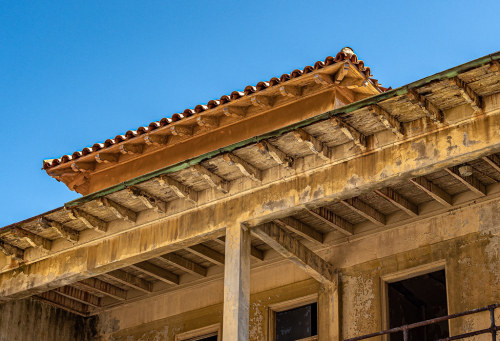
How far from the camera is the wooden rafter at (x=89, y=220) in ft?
43.9

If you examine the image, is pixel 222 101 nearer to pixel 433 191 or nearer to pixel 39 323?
pixel 433 191

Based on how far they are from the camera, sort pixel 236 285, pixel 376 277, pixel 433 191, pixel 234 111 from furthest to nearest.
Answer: pixel 234 111, pixel 376 277, pixel 433 191, pixel 236 285

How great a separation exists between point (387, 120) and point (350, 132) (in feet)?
1.64

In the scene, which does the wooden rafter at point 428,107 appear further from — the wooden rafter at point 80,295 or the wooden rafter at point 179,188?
the wooden rafter at point 80,295

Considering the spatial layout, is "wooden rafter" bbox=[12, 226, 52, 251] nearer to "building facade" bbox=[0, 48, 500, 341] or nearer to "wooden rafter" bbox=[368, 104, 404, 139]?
"building facade" bbox=[0, 48, 500, 341]

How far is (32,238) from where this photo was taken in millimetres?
14094

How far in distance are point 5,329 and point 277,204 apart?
5.69 metres

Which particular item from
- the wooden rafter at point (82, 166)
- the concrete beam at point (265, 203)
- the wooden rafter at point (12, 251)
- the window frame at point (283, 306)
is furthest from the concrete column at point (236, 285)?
the wooden rafter at point (82, 166)

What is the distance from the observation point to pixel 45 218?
13.6 metres

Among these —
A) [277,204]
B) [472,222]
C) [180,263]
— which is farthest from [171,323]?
[472,222]

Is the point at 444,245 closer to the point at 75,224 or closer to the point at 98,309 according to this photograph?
the point at 75,224

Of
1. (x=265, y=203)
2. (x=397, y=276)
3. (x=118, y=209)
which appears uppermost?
(x=118, y=209)

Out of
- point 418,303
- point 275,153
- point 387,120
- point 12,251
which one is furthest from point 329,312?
point 12,251

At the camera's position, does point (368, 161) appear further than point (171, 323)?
No
